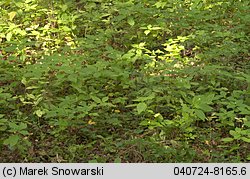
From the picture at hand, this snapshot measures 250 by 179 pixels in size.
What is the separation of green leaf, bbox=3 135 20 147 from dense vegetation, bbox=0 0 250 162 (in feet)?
0.15

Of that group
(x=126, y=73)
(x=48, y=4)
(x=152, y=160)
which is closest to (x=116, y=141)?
(x=152, y=160)

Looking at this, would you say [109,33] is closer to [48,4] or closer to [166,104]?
[48,4]

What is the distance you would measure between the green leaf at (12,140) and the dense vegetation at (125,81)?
47 millimetres

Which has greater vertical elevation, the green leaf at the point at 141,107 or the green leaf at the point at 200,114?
the green leaf at the point at 141,107

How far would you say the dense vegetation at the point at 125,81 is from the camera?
4262mm

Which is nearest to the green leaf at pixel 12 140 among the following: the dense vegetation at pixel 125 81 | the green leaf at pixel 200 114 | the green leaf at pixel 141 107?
the dense vegetation at pixel 125 81

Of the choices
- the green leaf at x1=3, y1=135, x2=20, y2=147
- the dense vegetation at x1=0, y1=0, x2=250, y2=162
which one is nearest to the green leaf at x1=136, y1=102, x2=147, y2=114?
the dense vegetation at x1=0, y1=0, x2=250, y2=162

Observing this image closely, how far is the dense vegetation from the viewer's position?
4.26 meters

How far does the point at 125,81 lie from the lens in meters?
5.09

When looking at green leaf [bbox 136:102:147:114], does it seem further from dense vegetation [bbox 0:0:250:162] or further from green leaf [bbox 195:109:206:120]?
green leaf [bbox 195:109:206:120]

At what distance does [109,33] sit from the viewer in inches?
242

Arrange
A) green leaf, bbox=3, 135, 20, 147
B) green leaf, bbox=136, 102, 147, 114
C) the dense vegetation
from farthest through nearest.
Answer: green leaf, bbox=136, 102, 147, 114
the dense vegetation
green leaf, bbox=3, 135, 20, 147

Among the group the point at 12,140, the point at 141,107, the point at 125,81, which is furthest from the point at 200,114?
the point at 12,140

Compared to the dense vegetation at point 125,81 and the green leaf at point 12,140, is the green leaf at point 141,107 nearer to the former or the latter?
the dense vegetation at point 125,81
